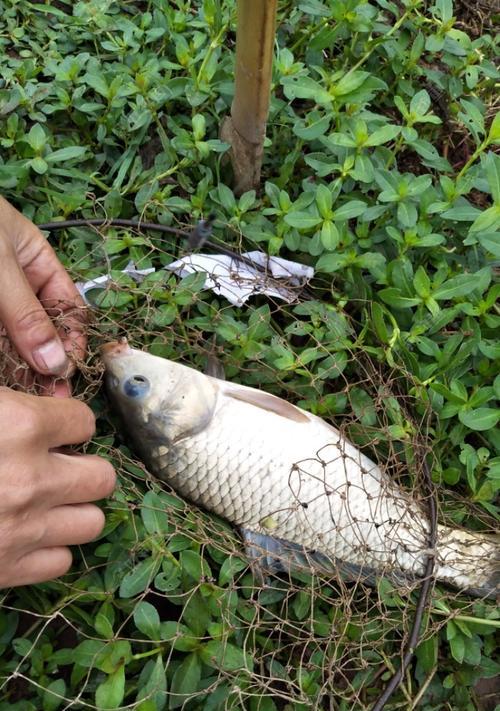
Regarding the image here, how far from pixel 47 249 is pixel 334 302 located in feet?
3.33

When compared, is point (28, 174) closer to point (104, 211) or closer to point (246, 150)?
point (104, 211)

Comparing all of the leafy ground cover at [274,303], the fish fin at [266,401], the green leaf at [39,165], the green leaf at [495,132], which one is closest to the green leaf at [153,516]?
the leafy ground cover at [274,303]

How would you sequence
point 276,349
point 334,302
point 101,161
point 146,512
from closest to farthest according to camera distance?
1. point 146,512
2. point 276,349
3. point 334,302
4. point 101,161

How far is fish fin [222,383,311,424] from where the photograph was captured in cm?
220

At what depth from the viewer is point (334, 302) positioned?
2457mm

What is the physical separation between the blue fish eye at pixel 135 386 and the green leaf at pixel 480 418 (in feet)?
3.42

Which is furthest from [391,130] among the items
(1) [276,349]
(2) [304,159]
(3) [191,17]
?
(3) [191,17]

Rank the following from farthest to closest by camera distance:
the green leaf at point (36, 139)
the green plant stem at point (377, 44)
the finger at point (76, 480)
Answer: the green plant stem at point (377, 44), the green leaf at point (36, 139), the finger at point (76, 480)

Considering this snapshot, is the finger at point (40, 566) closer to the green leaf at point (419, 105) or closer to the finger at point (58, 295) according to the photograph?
the finger at point (58, 295)

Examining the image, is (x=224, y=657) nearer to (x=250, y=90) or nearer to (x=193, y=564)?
(x=193, y=564)

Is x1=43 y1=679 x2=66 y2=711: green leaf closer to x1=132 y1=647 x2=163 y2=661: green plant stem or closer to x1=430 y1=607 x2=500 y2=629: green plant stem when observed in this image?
x1=132 y1=647 x2=163 y2=661: green plant stem

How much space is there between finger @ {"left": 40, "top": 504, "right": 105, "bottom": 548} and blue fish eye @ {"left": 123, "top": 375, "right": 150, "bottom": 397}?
39cm

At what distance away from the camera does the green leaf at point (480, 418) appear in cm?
220

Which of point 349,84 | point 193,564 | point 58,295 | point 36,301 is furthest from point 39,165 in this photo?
point 193,564
